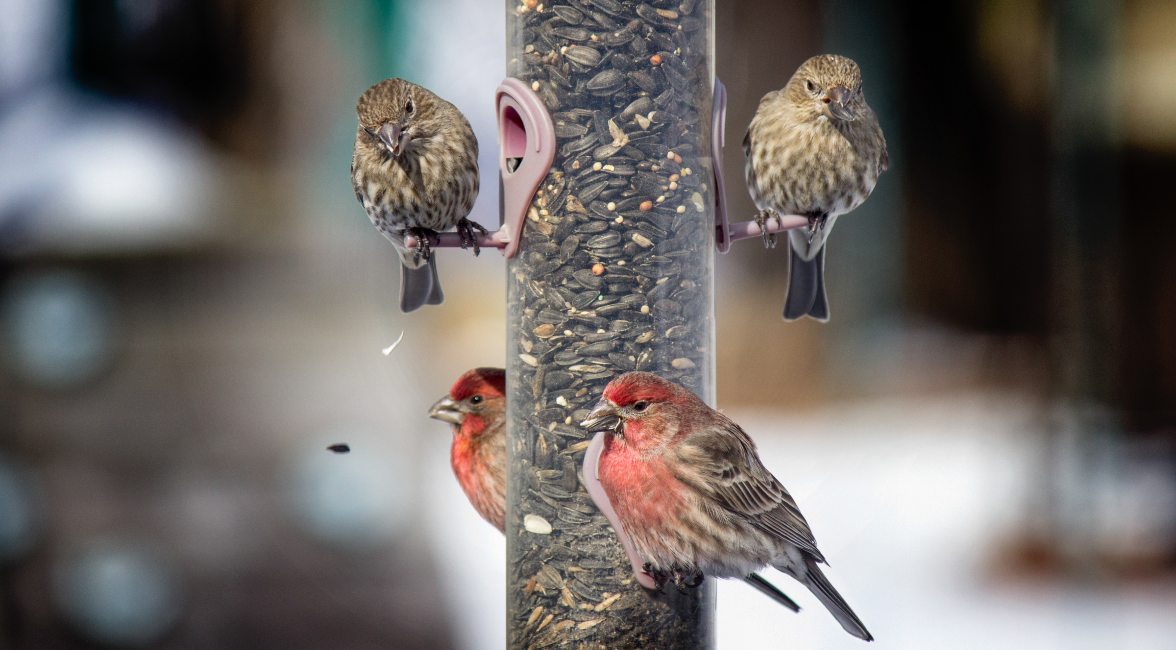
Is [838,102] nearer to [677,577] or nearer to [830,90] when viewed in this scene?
[830,90]

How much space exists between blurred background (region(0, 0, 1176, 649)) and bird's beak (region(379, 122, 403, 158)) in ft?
11.1

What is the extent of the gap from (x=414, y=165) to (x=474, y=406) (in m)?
0.56

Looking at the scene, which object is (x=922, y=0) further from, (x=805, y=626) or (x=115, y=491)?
(x=115, y=491)

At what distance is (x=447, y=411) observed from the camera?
2947 millimetres

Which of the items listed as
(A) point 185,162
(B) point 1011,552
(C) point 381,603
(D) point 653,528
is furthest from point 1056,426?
(A) point 185,162

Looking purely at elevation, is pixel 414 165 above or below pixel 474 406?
above


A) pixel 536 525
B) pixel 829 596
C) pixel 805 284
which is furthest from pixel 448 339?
pixel 829 596

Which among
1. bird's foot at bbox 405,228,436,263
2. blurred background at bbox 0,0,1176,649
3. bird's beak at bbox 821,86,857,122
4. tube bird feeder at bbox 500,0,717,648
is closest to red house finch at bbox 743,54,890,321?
bird's beak at bbox 821,86,857,122

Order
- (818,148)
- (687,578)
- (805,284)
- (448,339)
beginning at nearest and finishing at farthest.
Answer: (687,578)
(818,148)
(805,284)
(448,339)

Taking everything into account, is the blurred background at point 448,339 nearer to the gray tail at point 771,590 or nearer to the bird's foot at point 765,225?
the bird's foot at point 765,225

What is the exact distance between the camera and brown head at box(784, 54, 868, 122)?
10.3 feet

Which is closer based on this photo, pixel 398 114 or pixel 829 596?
pixel 829 596

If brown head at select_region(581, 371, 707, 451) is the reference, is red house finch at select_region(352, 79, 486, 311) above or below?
above

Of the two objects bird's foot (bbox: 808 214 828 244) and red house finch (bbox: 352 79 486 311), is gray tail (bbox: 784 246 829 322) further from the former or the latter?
red house finch (bbox: 352 79 486 311)
